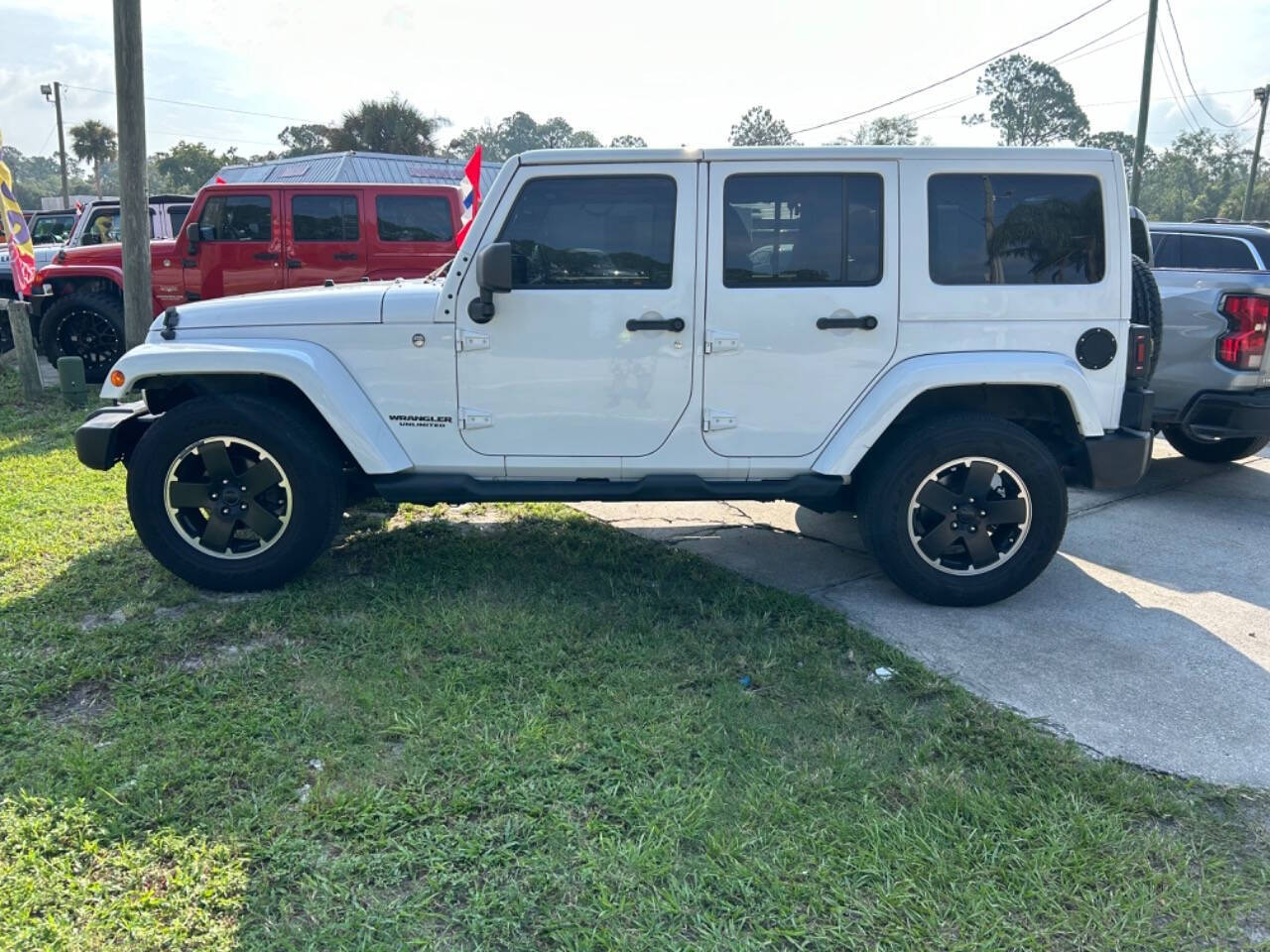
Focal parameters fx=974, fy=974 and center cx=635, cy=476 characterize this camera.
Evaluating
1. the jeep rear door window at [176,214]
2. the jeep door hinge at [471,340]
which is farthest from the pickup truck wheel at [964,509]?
the jeep rear door window at [176,214]

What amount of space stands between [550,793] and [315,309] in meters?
2.47

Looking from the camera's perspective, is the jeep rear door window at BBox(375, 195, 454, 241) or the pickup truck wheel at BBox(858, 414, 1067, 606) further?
the jeep rear door window at BBox(375, 195, 454, 241)

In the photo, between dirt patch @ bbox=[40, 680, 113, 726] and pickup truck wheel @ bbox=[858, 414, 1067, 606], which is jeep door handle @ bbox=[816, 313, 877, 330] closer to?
pickup truck wheel @ bbox=[858, 414, 1067, 606]

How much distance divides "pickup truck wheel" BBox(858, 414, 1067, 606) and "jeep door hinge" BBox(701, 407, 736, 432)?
0.72 meters

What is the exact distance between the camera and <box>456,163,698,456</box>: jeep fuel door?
4.21 metres

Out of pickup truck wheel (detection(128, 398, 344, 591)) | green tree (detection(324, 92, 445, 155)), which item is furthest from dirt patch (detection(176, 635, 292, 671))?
green tree (detection(324, 92, 445, 155))

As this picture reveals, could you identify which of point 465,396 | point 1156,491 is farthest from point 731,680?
point 1156,491

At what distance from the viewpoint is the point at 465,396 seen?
4312mm

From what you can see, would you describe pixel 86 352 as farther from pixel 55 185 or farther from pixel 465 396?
pixel 55 185

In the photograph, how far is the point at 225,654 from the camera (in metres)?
3.88

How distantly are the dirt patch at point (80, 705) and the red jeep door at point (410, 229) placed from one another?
22.3 ft

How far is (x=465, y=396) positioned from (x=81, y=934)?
2496 millimetres

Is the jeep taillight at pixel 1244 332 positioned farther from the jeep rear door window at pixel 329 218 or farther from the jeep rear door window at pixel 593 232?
the jeep rear door window at pixel 329 218

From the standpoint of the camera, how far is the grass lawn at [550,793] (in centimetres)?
246
